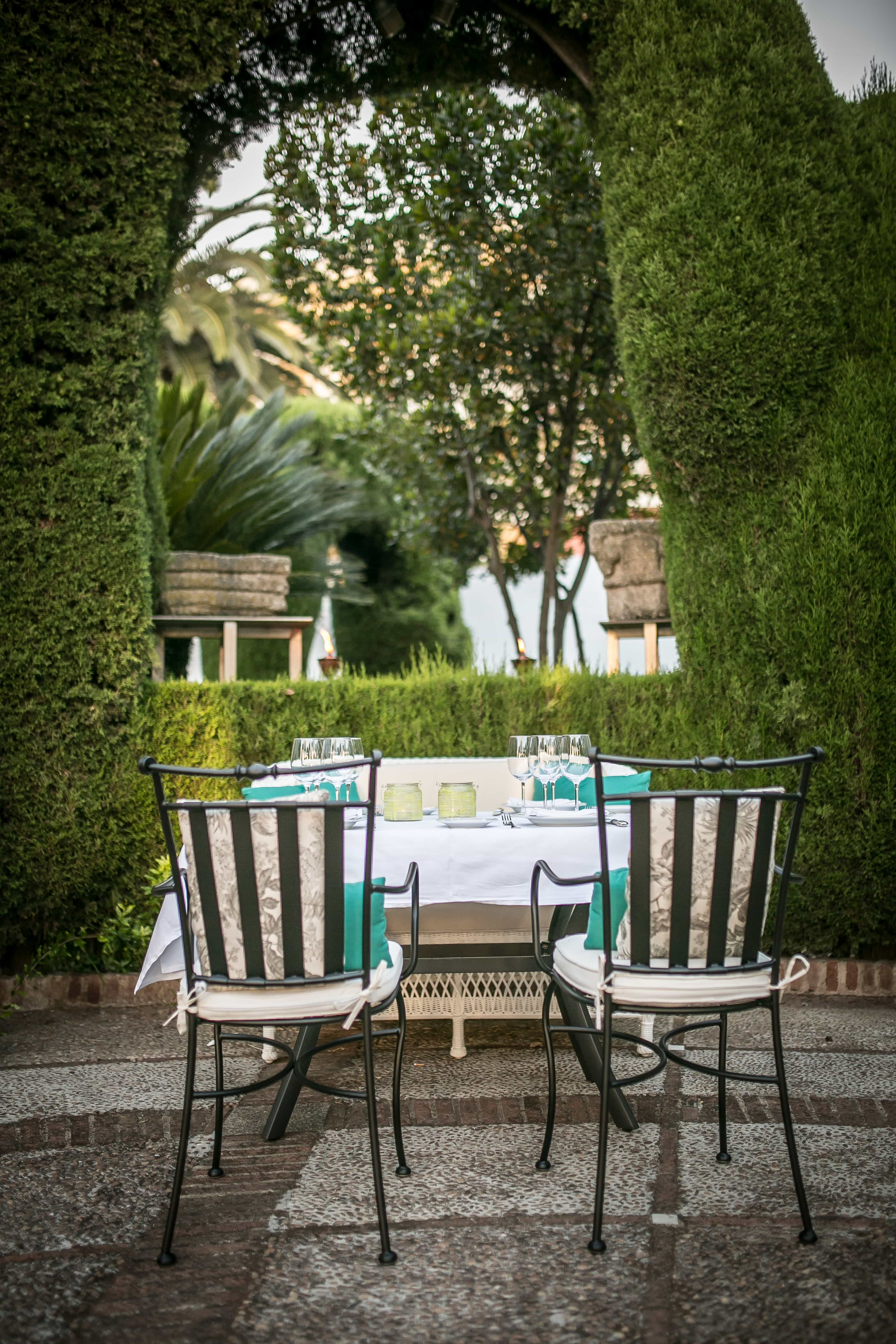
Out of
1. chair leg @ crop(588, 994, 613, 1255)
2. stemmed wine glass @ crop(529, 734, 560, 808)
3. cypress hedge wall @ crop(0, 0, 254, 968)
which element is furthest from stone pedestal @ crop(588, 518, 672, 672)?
chair leg @ crop(588, 994, 613, 1255)

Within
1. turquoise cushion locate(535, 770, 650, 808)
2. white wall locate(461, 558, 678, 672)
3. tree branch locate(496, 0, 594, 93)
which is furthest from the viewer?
white wall locate(461, 558, 678, 672)

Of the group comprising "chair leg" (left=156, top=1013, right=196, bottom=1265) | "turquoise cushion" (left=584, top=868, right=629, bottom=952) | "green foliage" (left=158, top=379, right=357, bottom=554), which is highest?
"green foliage" (left=158, top=379, right=357, bottom=554)

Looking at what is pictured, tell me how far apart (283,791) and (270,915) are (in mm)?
1055

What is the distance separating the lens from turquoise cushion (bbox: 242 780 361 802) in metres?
3.30

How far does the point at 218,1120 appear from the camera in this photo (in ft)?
9.13

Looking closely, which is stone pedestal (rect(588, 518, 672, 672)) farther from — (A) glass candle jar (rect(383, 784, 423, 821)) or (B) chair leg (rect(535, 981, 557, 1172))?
(B) chair leg (rect(535, 981, 557, 1172))

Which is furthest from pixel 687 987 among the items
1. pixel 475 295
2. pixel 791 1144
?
pixel 475 295

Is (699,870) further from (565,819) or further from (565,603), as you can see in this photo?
(565,603)

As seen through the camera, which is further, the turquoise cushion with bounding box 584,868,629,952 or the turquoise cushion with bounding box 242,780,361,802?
the turquoise cushion with bounding box 242,780,361,802

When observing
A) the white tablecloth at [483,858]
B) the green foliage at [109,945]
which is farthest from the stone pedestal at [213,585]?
the white tablecloth at [483,858]

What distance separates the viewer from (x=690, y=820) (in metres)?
2.28

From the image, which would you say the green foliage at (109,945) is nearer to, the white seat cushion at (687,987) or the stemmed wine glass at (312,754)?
the stemmed wine glass at (312,754)

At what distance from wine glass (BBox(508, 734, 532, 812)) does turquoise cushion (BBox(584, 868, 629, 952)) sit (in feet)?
2.18

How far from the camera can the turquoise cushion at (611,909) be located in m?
2.49
